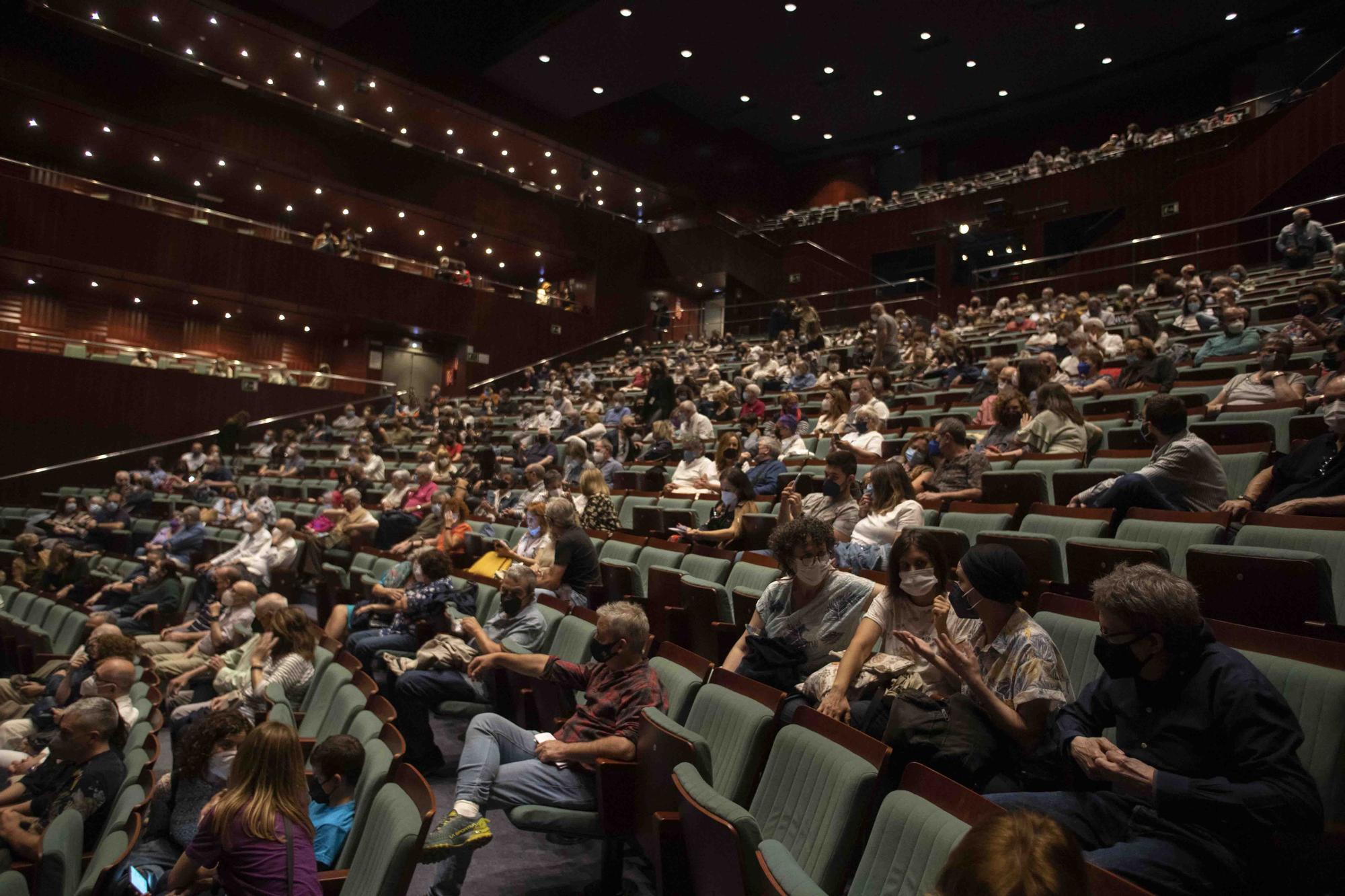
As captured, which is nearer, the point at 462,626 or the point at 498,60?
the point at 462,626

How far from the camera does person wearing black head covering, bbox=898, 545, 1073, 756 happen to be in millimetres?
1753

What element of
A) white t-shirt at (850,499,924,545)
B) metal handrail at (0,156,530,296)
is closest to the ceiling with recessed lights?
metal handrail at (0,156,530,296)

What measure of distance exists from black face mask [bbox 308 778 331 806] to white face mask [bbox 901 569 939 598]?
1767mm

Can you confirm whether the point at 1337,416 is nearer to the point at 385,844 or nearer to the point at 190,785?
the point at 385,844

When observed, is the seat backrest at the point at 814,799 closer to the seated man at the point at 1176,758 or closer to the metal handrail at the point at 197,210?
the seated man at the point at 1176,758

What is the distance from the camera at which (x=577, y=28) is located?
13.5 metres

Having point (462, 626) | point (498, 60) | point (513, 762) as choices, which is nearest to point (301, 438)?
point (498, 60)

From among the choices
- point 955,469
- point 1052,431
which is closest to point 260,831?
point 955,469

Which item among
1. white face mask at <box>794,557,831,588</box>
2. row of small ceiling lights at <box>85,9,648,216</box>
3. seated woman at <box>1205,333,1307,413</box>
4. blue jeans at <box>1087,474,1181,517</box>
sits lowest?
white face mask at <box>794,557,831,588</box>

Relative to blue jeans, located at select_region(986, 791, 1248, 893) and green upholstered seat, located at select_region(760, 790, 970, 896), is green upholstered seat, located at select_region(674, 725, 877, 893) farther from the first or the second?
blue jeans, located at select_region(986, 791, 1248, 893)

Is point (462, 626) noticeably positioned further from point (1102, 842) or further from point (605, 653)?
point (1102, 842)

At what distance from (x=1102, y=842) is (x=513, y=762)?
1.60m

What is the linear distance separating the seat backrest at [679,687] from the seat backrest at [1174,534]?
150cm

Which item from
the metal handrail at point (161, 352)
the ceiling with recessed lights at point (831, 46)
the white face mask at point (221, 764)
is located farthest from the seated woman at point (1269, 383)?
the metal handrail at point (161, 352)
